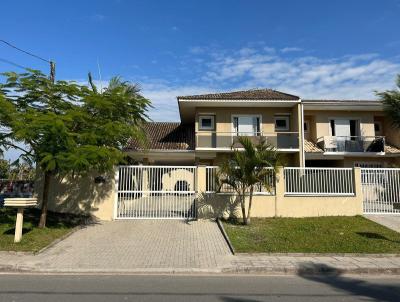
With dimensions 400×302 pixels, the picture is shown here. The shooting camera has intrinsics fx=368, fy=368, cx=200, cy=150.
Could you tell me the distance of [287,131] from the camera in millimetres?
25578

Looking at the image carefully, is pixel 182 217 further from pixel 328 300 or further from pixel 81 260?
pixel 328 300

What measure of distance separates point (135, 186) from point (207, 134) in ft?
33.5

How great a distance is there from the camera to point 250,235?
12.3 metres

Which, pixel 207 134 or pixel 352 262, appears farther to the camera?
pixel 207 134

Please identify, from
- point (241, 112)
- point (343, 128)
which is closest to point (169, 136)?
point (241, 112)

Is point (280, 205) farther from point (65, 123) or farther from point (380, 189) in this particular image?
point (65, 123)

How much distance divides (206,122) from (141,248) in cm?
1560

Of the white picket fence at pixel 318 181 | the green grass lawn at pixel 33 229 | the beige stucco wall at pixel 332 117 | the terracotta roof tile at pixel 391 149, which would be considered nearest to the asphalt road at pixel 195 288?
the green grass lawn at pixel 33 229

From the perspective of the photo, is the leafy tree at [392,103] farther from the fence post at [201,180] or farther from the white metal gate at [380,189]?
the fence post at [201,180]

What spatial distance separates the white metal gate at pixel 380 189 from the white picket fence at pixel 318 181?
26.3 inches

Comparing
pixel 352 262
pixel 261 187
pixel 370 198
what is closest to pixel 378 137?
pixel 370 198

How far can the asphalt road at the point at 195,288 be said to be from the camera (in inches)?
251

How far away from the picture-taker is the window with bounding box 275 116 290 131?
1015 inches

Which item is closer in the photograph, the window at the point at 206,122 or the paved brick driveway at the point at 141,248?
the paved brick driveway at the point at 141,248
